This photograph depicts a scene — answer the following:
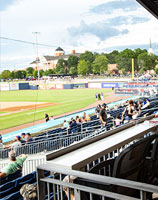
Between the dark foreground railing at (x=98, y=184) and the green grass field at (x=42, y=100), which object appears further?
the green grass field at (x=42, y=100)

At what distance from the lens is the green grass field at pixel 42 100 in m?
14.7

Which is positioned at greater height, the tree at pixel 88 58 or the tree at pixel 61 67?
the tree at pixel 88 58

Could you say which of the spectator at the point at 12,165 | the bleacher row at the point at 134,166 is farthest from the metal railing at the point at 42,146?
the bleacher row at the point at 134,166

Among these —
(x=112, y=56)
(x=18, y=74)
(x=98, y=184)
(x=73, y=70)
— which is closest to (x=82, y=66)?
(x=73, y=70)

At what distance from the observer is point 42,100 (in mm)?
23500

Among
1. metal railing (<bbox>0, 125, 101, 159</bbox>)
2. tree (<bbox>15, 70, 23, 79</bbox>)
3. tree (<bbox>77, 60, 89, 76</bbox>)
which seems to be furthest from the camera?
tree (<bbox>77, 60, 89, 76</bbox>)

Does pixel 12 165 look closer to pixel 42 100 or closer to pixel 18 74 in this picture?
pixel 18 74

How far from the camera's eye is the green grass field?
14.7 m

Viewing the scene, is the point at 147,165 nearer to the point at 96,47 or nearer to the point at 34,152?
the point at 34,152

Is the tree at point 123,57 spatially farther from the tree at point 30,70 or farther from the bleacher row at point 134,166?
the bleacher row at point 134,166

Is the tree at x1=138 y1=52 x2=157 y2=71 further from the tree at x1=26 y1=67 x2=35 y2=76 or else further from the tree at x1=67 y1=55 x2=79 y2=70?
the tree at x1=26 y1=67 x2=35 y2=76

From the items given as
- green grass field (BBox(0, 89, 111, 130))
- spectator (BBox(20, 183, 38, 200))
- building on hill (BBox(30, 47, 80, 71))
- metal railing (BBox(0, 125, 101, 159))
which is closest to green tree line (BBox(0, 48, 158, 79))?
building on hill (BBox(30, 47, 80, 71))

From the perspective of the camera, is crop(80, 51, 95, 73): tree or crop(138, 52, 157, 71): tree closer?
crop(80, 51, 95, 73): tree

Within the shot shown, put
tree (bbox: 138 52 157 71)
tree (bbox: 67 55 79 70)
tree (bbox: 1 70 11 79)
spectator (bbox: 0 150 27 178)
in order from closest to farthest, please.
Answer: spectator (bbox: 0 150 27 178) → tree (bbox: 1 70 11 79) → tree (bbox: 67 55 79 70) → tree (bbox: 138 52 157 71)
